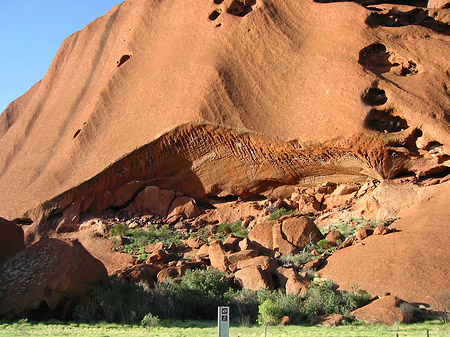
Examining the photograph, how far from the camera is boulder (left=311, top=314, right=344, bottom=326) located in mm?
14555

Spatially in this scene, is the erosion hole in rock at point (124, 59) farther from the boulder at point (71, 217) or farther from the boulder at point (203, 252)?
the boulder at point (203, 252)

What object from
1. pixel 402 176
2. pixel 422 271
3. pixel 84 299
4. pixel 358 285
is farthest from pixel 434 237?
pixel 84 299

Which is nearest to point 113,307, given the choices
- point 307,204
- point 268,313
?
point 268,313

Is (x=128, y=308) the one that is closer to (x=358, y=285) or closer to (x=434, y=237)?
(x=358, y=285)

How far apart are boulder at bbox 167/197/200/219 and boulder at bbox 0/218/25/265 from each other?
31.8 ft

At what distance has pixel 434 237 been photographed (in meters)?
19.2

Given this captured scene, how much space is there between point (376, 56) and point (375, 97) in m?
2.55

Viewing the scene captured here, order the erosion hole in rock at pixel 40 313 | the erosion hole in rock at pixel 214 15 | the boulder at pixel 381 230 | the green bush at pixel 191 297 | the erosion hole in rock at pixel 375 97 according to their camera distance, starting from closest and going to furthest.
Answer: the erosion hole in rock at pixel 40 313 → the green bush at pixel 191 297 → the boulder at pixel 381 230 → the erosion hole in rock at pixel 375 97 → the erosion hole in rock at pixel 214 15

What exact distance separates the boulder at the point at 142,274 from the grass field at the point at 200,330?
369 centimetres

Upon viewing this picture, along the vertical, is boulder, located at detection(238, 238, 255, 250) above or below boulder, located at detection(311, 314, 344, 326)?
above

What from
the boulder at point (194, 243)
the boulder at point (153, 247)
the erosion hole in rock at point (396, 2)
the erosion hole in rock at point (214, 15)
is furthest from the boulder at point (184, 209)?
the erosion hole in rock at point (396, 2)

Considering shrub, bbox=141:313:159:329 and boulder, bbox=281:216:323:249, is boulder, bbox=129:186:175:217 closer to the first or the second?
boulder, bbox=281:216:323:249

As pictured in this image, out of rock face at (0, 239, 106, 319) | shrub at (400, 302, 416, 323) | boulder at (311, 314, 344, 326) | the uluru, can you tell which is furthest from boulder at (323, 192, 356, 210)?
rock face at (0, 239, 106, 319)

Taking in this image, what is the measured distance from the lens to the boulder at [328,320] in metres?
14.6
